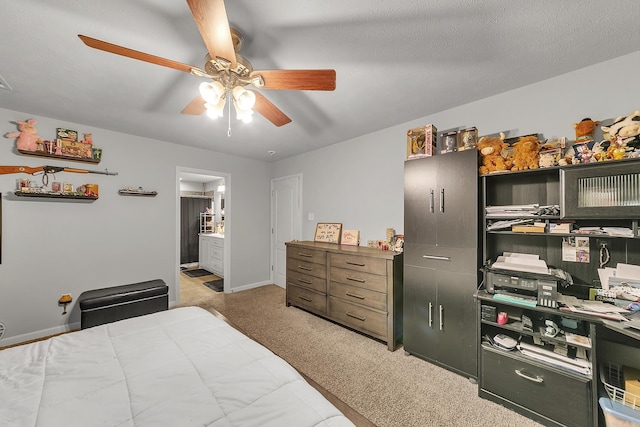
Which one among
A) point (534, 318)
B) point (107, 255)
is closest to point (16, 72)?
point (107, 255)

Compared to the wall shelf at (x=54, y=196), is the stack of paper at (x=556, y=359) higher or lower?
lower

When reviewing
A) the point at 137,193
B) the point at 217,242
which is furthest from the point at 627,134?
the point at 217,242

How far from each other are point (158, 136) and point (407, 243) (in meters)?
3.60

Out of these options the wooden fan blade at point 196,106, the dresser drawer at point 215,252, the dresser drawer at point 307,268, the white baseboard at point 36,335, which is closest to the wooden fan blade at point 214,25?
the wooden fan blade at point 196,106

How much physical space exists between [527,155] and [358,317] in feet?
7.20

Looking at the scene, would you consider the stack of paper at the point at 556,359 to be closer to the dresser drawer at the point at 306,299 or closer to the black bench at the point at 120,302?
the dresser drawer at the point at 306,299

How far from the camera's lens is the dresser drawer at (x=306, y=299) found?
321 centimetres

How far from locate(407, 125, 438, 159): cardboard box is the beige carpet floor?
2012 mm

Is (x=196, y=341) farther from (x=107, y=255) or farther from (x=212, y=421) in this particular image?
(x=107, y=255)

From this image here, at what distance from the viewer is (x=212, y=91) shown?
1509mm

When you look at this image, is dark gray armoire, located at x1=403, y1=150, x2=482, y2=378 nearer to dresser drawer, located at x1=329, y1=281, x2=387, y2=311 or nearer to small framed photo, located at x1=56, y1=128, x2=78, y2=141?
dresser drawer, located at x1=329, y1=281, x2=387, y2=311

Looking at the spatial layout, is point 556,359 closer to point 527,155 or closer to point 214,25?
point 527,155

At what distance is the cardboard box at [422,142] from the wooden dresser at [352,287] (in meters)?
1.07

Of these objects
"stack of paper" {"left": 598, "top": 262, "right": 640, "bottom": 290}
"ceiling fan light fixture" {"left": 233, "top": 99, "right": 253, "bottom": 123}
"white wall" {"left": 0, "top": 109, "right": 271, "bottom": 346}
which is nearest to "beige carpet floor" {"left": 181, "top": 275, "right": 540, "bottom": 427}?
"stack of paper" {"left": 598, "top": 262, "right": 640, "bottom": 290}
